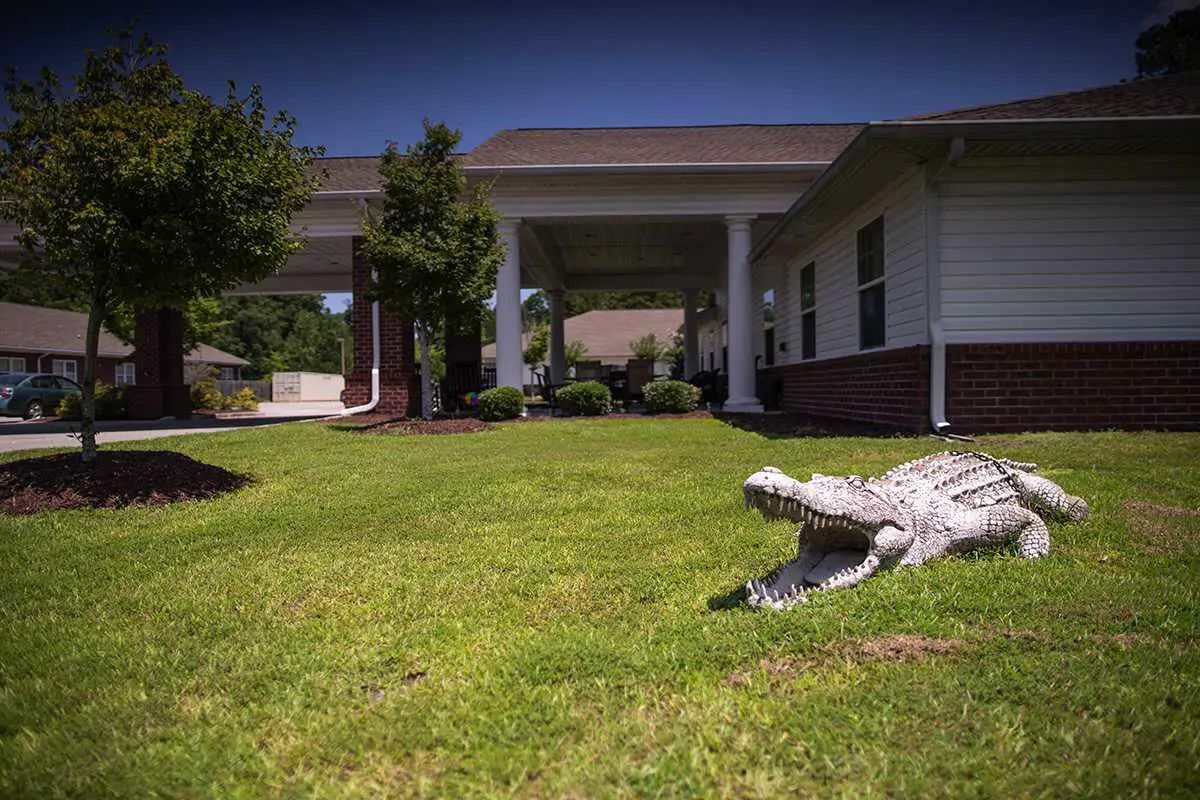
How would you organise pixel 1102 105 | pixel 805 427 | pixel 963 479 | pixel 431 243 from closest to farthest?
pixel 963 479 → pixel 1102 105 → pixel 805 427 → pixel 431 243

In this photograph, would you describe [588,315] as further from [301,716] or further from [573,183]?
[301,716]

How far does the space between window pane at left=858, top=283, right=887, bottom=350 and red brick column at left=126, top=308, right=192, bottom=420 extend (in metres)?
15.8

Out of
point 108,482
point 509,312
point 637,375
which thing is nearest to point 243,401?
point 509,312

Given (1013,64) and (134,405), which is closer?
(1013,64)

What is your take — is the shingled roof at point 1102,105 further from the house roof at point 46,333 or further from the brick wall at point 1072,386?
the house roof at point 46,333

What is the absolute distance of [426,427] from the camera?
1170 cm

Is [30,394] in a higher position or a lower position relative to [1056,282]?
lower

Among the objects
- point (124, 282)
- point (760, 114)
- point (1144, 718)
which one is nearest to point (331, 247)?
point (760, 114)

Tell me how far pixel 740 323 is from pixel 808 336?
1.45 m

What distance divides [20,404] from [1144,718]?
27.8 m

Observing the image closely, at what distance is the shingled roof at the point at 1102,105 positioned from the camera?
315 inches

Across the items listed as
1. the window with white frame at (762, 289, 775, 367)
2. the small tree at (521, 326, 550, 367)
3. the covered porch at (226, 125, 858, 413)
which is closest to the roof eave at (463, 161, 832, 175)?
the covered porch at (226, 125, 858, 413)

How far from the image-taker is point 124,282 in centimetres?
609

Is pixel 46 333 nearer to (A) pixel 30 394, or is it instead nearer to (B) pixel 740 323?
(A) pixel 30 394
